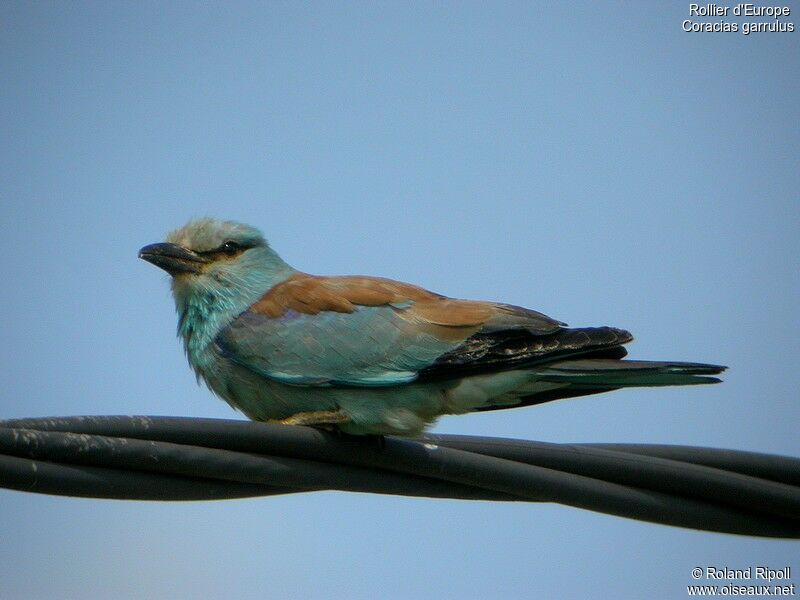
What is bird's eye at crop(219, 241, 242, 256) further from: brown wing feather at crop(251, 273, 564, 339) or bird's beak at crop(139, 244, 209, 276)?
brown wing feather at crop(251, 273, 564, 339)

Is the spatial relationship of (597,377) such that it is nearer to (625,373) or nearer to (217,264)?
(625,373)

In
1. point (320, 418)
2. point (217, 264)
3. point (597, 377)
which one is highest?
point (217, 264)

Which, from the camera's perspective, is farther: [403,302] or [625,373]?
[403,302]

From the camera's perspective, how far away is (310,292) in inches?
202

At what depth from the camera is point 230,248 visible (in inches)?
225

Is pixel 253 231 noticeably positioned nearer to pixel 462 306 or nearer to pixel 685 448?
pixel 462 306

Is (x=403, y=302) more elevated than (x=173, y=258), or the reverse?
(x=173, y=258)

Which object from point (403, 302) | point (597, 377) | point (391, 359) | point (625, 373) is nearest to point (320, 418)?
point (391, 359)

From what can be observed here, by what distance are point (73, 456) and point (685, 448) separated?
6.26ft

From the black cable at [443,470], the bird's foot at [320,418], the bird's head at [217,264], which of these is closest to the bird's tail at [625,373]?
the black cable at [443,470]

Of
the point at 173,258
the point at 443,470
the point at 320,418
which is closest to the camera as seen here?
the point at 443,470

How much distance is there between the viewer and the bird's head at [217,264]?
5.43m

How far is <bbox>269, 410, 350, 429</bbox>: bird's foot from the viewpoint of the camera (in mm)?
4574

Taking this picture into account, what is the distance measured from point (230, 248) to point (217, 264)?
136 mm
